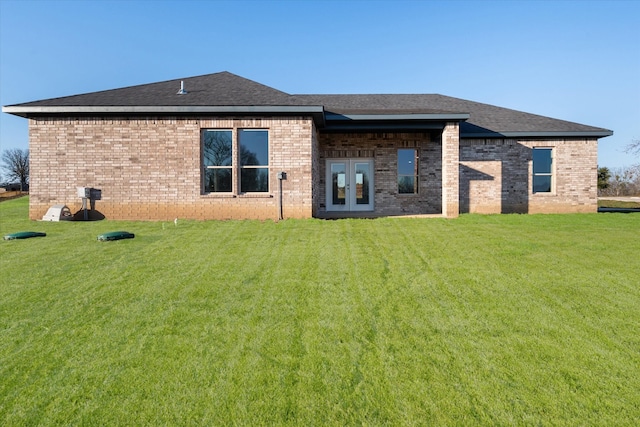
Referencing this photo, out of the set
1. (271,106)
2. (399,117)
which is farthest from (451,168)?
(271,106)

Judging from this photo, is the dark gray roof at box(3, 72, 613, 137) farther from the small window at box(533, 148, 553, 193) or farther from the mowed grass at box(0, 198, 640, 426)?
the mowed grass at box(0, 198, 640, 426)

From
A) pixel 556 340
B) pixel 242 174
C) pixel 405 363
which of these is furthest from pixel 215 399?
pixel 242 174

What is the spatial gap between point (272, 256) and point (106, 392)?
387 centimetres

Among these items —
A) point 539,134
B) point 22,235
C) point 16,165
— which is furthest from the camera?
point 16,165

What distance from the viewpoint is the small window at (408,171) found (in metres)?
14.2

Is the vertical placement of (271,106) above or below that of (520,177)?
above

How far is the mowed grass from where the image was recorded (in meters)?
2.59

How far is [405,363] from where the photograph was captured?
3127 millimetres

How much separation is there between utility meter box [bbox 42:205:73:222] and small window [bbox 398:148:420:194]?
1160 cm

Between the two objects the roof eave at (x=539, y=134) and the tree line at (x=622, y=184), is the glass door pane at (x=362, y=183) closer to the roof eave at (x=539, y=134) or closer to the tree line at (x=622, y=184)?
the roof eave at (x=539, y=134)

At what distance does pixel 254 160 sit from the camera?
35.6 ft

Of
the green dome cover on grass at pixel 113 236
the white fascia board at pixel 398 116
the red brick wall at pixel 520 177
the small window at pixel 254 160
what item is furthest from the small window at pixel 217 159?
the red brick wall at pixel 520 177

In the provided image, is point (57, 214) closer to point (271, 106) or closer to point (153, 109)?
point (153, 109)

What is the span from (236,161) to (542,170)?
12.1 meters
